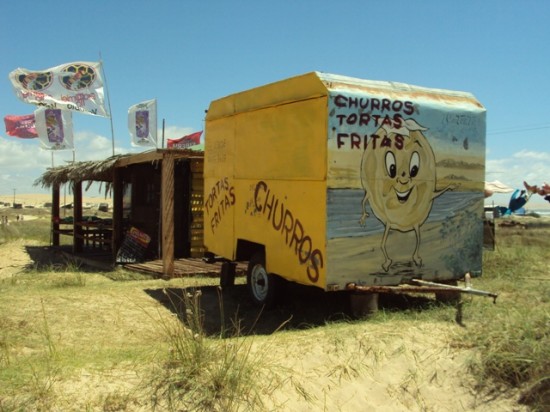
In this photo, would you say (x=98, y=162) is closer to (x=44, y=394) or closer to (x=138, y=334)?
(x=138, y=334)

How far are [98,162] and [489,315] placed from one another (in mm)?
10544

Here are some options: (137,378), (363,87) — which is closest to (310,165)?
(363,87)

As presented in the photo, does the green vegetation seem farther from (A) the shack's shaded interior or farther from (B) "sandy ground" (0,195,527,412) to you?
(A) the shack's shaded interior

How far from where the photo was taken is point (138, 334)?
22.6ft

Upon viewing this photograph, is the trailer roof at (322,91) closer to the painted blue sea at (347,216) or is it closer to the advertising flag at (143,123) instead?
the painted blue sea at (347,216)

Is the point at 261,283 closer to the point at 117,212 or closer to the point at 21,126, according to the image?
the point at 117,212

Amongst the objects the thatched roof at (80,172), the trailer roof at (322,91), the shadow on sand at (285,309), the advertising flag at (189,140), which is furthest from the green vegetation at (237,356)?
the advertising flag at (189,140)

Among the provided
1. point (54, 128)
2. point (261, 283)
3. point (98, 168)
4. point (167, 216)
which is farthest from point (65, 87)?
point (261, 283)

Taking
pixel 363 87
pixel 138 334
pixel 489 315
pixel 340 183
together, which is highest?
pixel 363 87

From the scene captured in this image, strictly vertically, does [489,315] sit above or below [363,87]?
below

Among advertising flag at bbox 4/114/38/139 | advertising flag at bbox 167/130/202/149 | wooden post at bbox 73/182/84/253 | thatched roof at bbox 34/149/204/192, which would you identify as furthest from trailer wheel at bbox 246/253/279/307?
advertising flag at bbox 4/114/38/139

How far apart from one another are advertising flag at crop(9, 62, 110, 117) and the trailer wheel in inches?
440

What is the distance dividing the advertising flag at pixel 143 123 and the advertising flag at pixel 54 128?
6.31ft

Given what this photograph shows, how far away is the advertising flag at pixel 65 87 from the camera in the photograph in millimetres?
16328
